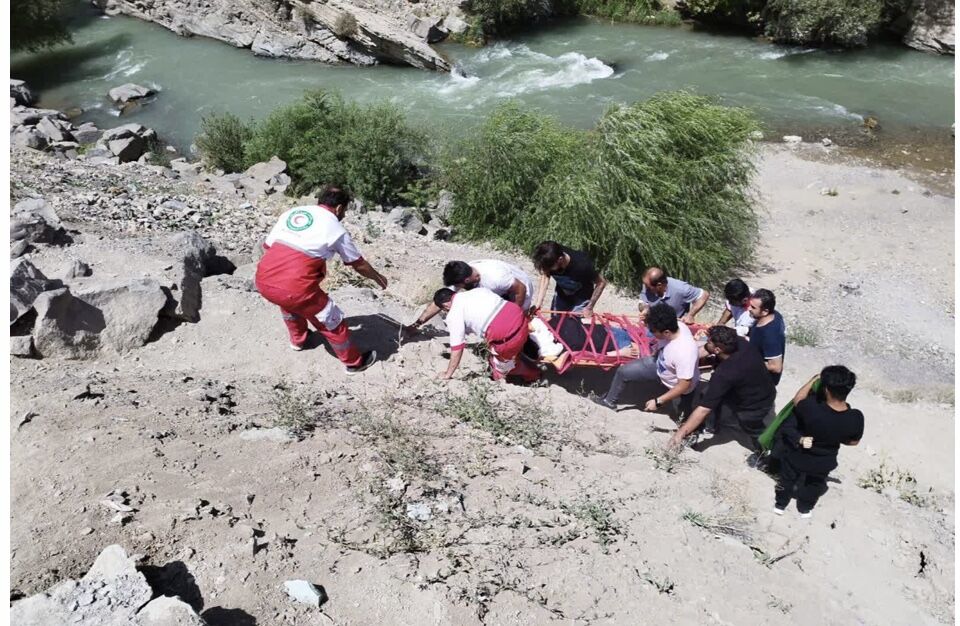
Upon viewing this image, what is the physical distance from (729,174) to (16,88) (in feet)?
61.0

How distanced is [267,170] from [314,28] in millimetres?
11801

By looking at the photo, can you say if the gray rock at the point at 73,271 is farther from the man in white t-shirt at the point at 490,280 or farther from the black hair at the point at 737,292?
the black hair at the point at 737,292

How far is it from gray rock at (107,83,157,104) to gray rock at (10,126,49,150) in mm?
4552

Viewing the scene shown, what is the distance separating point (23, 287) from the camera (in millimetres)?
5754

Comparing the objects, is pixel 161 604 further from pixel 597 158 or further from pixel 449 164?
pixel 449 164

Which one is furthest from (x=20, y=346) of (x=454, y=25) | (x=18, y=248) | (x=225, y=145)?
(x=454, y=25)

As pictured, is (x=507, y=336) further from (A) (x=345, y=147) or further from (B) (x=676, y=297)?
(A) (x=345, y=147)

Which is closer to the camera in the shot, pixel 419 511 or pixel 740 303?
pixel 419 511

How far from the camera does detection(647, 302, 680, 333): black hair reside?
5473 millimetres

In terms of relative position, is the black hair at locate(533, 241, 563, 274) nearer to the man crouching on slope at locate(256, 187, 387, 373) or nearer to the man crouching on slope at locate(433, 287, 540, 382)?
the man crouching on slope at locate(433, 287, 540, 382)

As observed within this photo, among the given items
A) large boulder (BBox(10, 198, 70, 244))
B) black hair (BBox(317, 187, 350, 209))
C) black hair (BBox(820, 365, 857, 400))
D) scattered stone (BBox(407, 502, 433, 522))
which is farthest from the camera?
large boulder (BBox(10, 198, 70, 244))

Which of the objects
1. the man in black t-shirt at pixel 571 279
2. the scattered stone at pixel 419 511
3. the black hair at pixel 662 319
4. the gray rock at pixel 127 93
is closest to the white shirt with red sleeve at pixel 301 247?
the man in black t-shirt at pixel 571 279

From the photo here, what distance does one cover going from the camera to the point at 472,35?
23.9 m

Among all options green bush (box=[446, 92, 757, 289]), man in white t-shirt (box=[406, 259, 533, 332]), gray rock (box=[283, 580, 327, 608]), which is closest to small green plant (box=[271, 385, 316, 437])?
man in white t-shirt (box=[406, 259, 533, 332])
